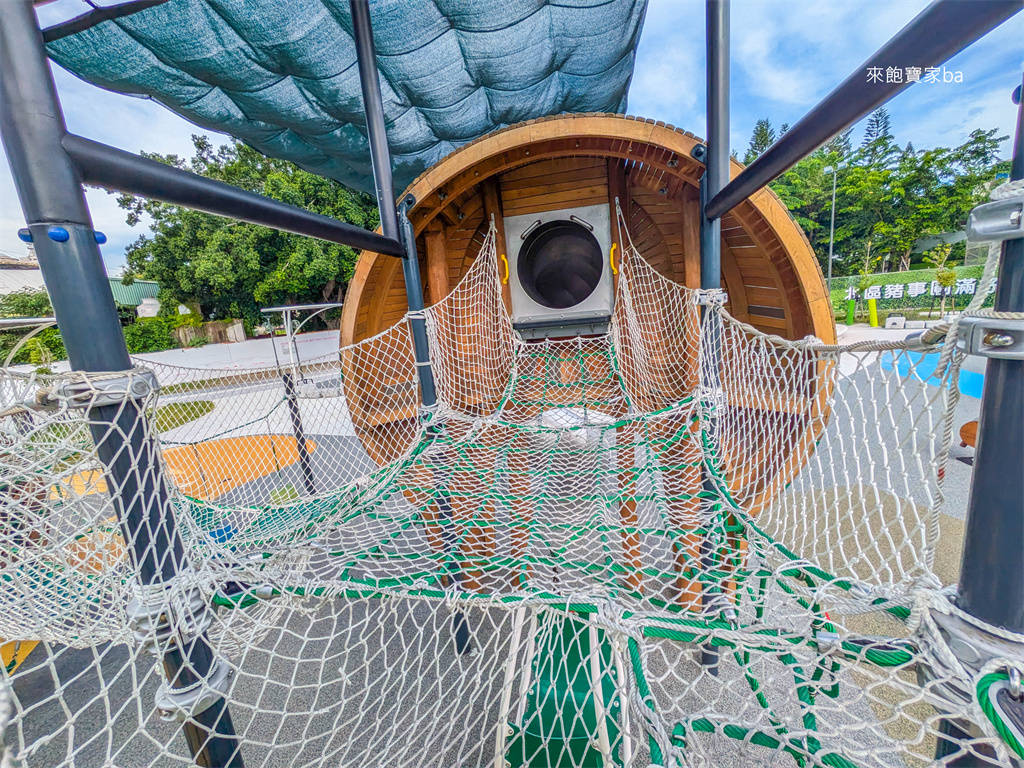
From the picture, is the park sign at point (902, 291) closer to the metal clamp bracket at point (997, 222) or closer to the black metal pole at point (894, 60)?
the black metal pole at point (894, 60)

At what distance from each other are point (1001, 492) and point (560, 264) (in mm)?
2801

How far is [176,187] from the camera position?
75 centimetres

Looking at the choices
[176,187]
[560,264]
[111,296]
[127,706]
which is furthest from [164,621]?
[560,264]

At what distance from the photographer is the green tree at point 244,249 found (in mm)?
12266

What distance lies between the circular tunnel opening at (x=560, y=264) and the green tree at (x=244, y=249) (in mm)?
10233

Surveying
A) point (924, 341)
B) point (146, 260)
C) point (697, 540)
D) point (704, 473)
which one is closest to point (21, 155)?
point (924, 341)

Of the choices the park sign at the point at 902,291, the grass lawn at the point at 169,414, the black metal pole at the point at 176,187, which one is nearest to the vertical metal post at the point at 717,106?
the black metal pole at the point at 176,187

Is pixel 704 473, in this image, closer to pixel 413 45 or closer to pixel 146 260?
pixel 413 45

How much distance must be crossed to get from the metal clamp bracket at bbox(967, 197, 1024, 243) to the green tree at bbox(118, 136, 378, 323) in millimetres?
12835

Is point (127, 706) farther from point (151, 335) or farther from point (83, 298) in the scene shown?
point (151, 335)

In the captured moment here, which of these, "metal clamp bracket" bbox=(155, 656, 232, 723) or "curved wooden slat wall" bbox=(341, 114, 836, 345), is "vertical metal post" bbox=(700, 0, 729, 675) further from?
"metal clamp bracket" bbox=(155, 656, 232, 723)

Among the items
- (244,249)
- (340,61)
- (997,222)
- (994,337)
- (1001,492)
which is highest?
(244,249)

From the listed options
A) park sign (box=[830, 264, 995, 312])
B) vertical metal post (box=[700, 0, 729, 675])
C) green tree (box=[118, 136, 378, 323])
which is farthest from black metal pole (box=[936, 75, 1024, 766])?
park sign (box=[830, 264, 995, 312])

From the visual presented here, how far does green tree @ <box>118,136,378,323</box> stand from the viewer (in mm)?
12266
